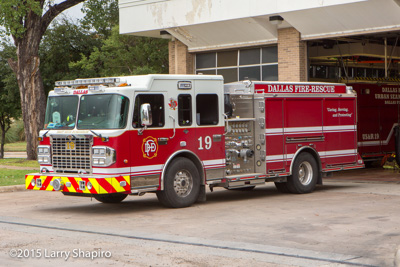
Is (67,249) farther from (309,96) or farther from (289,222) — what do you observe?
(309,96)

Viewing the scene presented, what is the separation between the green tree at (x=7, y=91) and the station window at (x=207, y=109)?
2922cm

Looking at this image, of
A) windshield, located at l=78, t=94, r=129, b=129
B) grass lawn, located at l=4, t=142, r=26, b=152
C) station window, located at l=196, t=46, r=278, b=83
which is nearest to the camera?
windshield, located at l=78, t=94, r=129, b=129

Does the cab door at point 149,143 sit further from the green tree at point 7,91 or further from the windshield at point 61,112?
the green tree at point 7,91

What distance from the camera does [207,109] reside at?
1394 cm

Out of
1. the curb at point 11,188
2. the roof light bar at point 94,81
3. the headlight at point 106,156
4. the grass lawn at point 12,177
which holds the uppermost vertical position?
the roof light bar at point 94,81

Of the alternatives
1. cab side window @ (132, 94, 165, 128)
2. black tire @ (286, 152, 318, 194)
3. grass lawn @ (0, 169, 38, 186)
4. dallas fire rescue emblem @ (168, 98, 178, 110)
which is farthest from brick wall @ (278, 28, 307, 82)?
cab side window @ (132, 94, 165, 128)

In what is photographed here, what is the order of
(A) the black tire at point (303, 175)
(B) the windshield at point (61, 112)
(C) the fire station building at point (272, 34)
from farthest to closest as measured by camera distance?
(C) the fire station building at point (272, 34) → (A) the black tire at point (303, 175) → (B) the windshield at point (61, 112)

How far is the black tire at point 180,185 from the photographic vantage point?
1306 centimetres

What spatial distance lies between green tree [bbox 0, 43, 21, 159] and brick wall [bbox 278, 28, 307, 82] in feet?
78.0

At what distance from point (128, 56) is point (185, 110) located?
80.8 ft

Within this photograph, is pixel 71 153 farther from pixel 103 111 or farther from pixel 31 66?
pixel 31 66

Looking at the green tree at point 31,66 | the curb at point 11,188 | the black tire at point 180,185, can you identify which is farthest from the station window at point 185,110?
the green tree at point 31,66

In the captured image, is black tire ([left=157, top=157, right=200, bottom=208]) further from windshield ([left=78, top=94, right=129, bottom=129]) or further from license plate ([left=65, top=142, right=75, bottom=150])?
license plate ([left=65, top=142, right=75, bottom=150])

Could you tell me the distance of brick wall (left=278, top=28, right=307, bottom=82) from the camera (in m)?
21.0
